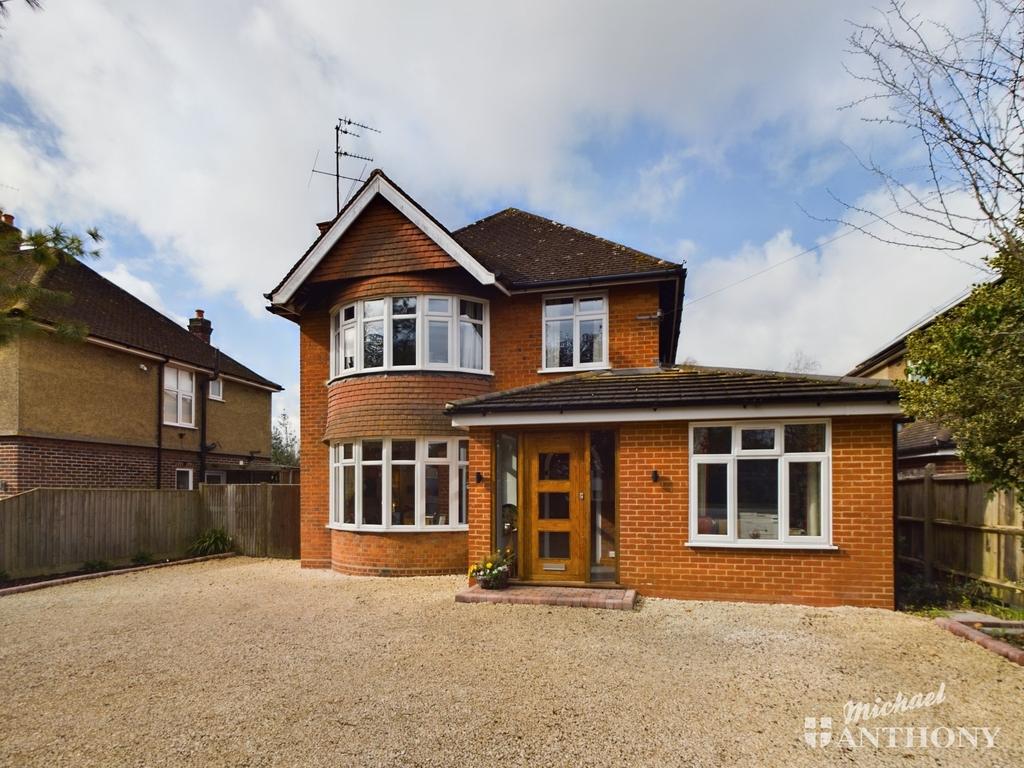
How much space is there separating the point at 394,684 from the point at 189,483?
15485mm

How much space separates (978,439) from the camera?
6457 mm

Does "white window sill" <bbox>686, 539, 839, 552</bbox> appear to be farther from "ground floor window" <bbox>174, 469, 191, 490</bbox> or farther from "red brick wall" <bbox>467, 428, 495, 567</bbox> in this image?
"ground floor window" <bbox>174, 469, 191, 490</bbox>

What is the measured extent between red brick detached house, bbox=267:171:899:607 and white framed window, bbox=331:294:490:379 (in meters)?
0.04

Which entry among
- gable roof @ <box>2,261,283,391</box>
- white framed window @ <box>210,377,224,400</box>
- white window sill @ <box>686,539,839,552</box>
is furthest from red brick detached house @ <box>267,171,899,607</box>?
white framed window @ <box>210,377,224,400</box>

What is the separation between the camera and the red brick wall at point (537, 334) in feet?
37.3

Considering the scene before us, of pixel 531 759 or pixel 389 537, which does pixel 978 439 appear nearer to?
pixel 531 759

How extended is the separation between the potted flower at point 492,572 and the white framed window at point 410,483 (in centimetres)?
215

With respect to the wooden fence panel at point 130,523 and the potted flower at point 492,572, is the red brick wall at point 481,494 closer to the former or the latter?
the potted flower at point 492,572

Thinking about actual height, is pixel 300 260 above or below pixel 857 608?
above

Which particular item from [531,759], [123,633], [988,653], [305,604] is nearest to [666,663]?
[531,759]

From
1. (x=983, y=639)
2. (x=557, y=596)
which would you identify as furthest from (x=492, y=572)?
(x=983, y=639)

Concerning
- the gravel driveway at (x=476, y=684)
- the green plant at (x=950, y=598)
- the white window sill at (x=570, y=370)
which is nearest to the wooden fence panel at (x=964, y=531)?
the green plant at (x=950, y=598)

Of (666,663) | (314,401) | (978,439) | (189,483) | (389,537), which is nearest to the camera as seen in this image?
(666,663)

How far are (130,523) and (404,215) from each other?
921 centimetres
